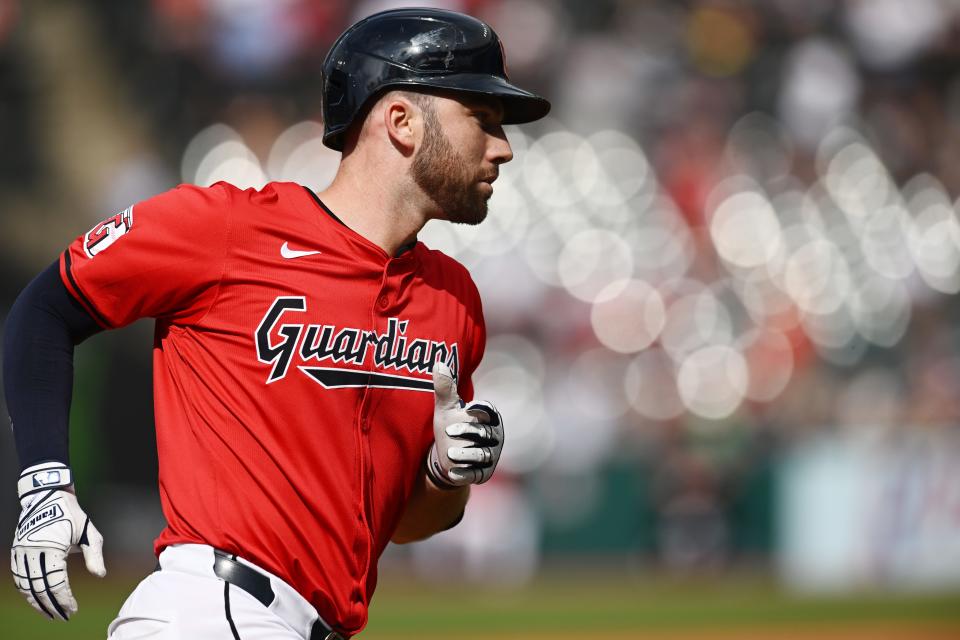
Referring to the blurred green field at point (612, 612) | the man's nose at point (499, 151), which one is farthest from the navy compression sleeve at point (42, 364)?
the blurred green field at point (612, 612)

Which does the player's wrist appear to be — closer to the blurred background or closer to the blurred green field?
the blurred green field

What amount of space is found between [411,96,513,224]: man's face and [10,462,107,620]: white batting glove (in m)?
1.06

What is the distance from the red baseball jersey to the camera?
8.40 ft

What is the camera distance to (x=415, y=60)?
278cm

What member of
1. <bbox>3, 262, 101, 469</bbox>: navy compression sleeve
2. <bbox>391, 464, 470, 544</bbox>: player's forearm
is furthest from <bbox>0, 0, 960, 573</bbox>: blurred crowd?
<bbox>3, 262, 101, 469</bbox>: navy compression sleeve

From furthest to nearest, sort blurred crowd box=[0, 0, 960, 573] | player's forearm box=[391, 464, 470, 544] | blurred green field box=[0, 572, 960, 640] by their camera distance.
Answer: blurred crowd box=[0, 0, 960, 573]
blurred green field box=[0, 572, 960, 640]
player's forearm box=[391, 464, 470, 544]

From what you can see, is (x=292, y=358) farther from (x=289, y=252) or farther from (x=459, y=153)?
(x=459, y=153)

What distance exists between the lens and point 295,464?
8.53ft

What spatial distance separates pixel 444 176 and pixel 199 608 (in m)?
1.12

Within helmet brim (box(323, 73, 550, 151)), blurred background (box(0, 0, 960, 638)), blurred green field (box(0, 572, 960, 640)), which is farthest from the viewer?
blurred background (box(0, 0, 960, 638))

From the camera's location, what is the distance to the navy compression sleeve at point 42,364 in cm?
250

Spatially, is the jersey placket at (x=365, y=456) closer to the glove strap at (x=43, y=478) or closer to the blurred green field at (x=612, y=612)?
the glove strap at (x=43, y=478)

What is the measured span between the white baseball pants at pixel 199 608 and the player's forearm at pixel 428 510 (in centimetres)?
52

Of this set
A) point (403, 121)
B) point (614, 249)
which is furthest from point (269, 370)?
point (614, 249)
